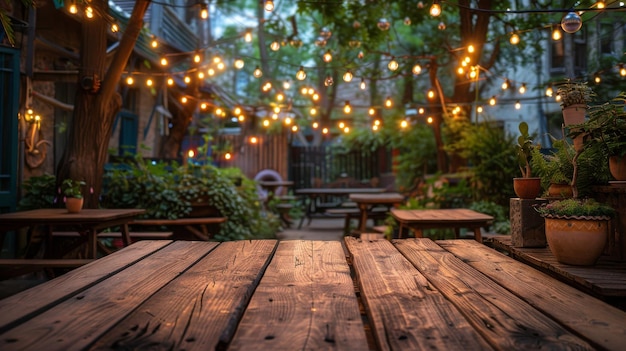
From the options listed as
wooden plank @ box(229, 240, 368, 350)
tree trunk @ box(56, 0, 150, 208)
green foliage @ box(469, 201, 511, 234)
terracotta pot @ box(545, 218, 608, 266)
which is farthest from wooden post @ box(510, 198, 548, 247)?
tree trunk @ box(56, 0, 150, 208)

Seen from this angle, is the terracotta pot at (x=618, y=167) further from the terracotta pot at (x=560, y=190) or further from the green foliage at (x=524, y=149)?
the green foliage at (x=524, y=149)

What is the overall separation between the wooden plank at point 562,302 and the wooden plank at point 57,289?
1.52 meters

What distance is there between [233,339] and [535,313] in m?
0.89

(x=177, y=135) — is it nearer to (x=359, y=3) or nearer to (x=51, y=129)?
(x=51, y=129)

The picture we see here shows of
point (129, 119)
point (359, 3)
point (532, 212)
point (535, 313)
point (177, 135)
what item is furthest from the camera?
point (177, 135)

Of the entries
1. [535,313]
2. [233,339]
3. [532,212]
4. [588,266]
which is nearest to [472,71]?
[532,212]

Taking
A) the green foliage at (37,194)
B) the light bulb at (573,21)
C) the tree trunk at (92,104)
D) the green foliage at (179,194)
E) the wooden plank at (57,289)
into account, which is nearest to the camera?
the wooden plank at (57,289)

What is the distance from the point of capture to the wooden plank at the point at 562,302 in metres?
1.22

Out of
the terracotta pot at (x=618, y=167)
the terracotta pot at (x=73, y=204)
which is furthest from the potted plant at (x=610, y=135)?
the terracotta pot at (x=73, y=204)

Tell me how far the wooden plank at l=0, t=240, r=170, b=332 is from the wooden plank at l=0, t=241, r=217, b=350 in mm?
27

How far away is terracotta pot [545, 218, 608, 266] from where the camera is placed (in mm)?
1938

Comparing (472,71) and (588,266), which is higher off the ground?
(472,71)

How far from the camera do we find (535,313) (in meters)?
1.40

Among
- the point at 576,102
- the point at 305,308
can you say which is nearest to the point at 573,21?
the point at 576,102
